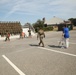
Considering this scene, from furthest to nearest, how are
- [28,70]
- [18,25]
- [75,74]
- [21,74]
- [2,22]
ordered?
1. [18,25]
2. [2,22]
3. [28,70]
4. [21,74]
5. [75,74]

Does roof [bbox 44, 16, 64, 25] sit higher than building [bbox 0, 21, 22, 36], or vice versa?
roof [bbox 44, 16, 64, 25]

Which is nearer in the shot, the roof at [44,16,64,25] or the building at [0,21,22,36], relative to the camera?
the building at [0,21,22,36]

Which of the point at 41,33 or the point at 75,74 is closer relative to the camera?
the point at 75,74

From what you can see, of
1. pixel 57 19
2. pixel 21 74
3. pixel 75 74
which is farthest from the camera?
pixel 57 19

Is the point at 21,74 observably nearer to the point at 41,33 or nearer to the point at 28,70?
the point at 28,70

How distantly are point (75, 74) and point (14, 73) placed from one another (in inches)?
97.1

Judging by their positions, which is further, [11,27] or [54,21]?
[54,21]

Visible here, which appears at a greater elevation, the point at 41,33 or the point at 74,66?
the point at 41,33

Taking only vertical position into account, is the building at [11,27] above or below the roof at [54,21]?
below

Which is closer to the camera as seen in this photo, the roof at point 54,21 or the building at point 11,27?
A: the building at point 11,27

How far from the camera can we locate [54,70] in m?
7.19

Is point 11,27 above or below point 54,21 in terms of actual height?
below

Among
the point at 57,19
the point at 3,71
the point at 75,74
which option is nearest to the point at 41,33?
the point at 3,71

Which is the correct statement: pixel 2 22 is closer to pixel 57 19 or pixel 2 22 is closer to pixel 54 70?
pixel 54 70
